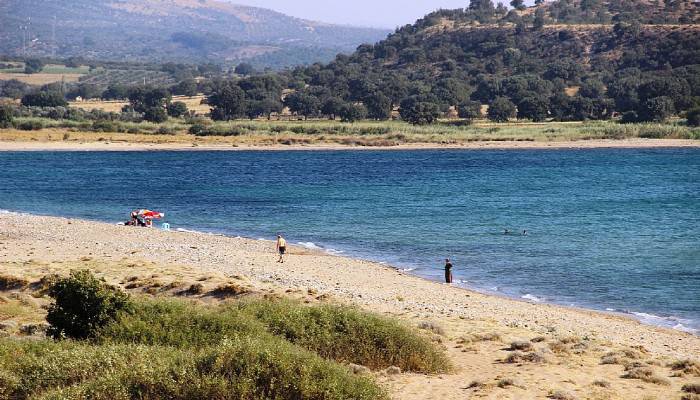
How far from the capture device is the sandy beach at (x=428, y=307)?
59.8 feet

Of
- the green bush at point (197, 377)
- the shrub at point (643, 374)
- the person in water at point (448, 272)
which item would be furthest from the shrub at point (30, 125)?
the shrub at point (643, 374)

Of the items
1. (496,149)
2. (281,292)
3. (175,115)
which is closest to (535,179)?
(496,149)

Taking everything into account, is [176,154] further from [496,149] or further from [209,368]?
[209,368]

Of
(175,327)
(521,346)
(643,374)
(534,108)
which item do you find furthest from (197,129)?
(643,374)

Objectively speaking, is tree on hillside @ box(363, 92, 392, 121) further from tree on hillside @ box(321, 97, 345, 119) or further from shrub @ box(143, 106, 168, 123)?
shrub @ box(143, 106, 168, 123)

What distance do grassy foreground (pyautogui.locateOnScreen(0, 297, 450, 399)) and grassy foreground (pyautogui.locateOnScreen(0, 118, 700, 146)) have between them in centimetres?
9646

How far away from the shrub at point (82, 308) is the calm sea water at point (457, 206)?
16490 millimetres

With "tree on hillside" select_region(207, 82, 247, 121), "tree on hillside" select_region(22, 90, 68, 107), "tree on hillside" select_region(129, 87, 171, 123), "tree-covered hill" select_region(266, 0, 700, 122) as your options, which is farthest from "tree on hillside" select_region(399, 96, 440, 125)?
"tree on hillside" select_region(22, 90, 68, 107)

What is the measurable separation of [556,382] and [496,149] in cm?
9730

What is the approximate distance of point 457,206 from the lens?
59.9 metres

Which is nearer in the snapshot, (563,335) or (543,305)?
(563,335)

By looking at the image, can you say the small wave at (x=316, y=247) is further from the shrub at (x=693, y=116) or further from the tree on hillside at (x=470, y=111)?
the tree on hillside at (x=470, y=111)

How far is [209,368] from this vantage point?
14.4 metres

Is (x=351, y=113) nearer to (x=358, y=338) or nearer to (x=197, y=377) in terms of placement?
(x=358, y=338)
